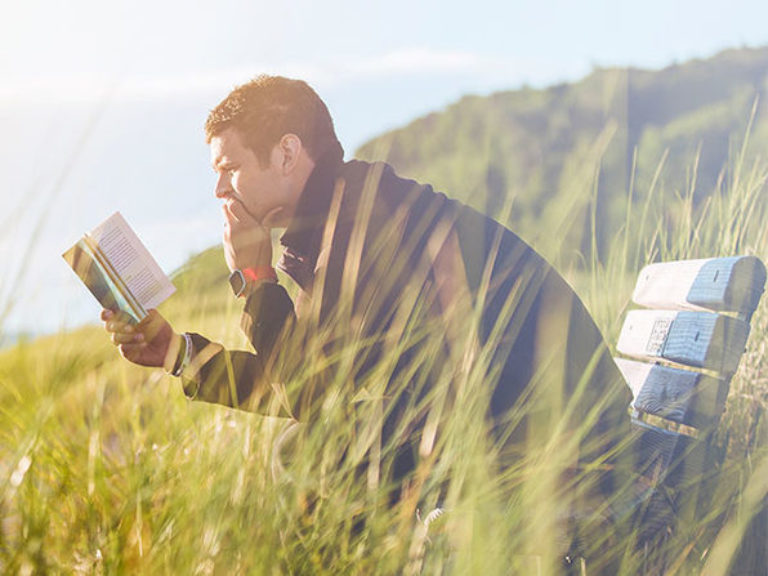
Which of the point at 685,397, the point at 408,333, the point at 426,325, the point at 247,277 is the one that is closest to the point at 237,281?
the point at 247,277

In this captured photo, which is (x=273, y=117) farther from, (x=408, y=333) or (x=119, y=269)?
(x=408, y=333)

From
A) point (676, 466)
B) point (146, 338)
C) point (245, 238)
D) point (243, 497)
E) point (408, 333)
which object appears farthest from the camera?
point (245, 238)

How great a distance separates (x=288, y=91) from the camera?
106 inches

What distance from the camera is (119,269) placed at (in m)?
2.19

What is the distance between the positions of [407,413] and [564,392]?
21.4 inches

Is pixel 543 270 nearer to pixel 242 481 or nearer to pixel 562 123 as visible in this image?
pixel 242 481

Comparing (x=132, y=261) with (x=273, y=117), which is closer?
(x=132, y=261)

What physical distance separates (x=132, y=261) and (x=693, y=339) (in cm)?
167

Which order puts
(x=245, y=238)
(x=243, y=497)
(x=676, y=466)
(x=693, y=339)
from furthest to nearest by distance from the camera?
1. (x=245, y=238)
2. (x=693, y=339)
3. (x=676, y=466)
4. (x=243, y=497)

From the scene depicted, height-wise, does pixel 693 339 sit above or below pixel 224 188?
below

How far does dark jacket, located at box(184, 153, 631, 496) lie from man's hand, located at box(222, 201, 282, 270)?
29 centimetres

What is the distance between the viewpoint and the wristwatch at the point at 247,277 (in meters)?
A: 2.60

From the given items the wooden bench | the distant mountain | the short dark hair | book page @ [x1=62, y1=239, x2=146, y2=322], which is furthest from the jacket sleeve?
the distant mountain

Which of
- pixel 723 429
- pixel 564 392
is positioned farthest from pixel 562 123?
pixel 564 392
